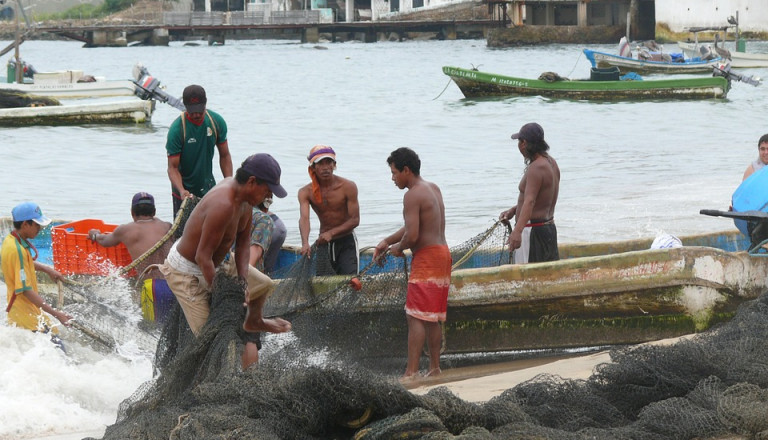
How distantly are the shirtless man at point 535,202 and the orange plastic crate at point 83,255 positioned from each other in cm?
311

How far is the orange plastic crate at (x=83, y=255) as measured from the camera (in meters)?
8.52

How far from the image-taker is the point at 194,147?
838 centimetres

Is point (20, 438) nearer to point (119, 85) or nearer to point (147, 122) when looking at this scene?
point (147, 122)

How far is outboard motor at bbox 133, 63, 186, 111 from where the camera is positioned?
23.0m

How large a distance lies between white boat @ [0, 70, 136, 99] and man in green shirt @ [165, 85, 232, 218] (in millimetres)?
21919

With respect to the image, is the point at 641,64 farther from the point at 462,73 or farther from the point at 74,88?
the point at 74,88

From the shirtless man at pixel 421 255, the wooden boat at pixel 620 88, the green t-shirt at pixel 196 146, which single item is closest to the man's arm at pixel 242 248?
the shirtless man at pixel 421 255

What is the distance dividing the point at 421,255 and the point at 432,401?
2.49m

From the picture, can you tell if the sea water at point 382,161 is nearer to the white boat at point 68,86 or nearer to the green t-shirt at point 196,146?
the white boat at point 68,86

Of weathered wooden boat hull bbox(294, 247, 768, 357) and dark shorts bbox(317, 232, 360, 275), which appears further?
dark shorts bbox(317, 232, 360, 275)

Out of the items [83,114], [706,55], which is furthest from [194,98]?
[706,55]

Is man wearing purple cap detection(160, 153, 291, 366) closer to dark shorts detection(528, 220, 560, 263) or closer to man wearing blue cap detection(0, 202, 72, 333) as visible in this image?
man wearing blue cap detection(0, 202, 72, 333)

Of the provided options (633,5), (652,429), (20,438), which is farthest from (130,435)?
(633,5)

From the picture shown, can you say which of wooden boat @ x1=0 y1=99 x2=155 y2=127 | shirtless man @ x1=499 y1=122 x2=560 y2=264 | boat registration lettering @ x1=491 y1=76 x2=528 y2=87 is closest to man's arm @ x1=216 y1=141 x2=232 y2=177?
shirtless man @ x1=499 y1=122 x2=560 y2=264
